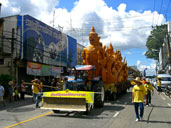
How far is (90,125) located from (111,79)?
7.61m

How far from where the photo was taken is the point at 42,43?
25766 millimetres

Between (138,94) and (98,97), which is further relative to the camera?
(98,97)

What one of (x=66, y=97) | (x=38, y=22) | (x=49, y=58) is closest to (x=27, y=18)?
(x=38, y=22)

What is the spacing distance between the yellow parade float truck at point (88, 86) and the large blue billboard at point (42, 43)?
10346mm

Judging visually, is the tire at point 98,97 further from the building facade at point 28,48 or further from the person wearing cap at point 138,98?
the building facade at point 28,48

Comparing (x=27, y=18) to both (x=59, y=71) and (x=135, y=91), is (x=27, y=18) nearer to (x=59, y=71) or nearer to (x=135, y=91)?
(x=59, y=71)

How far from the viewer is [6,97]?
17734 mm

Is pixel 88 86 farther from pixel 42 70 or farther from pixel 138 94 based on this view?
pixel 42 70

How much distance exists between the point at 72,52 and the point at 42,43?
35.4 ft

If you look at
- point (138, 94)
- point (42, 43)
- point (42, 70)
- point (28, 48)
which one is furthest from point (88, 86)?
point (42, 43)

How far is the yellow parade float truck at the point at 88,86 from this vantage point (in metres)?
8.70

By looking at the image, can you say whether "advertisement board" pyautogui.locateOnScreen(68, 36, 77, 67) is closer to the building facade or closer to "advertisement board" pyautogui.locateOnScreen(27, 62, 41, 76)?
the building facade

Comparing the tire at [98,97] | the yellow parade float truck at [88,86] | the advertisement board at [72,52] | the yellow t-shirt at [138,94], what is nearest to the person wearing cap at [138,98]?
the yellow t-shirt at [138,94]

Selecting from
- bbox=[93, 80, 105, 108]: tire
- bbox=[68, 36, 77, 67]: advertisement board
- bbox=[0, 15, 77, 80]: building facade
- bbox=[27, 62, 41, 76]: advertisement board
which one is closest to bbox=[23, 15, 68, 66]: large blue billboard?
bbox=[0, 15, 77, 80]: building facade
